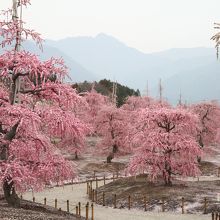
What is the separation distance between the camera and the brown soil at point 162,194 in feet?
97.2

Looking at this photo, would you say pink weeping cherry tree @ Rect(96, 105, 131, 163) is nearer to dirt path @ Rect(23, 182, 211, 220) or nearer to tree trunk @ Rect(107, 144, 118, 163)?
tree trunk @ Rect(107, 144, 118, 163)

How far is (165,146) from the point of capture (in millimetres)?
33156

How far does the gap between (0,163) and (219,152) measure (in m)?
61.2

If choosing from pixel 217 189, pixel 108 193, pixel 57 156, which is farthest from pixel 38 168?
pixel 217 189

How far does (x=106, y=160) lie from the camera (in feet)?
198

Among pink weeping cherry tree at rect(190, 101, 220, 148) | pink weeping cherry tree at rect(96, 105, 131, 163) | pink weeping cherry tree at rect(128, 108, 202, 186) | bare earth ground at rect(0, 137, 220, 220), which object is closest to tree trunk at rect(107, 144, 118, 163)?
pink weeping cherry tree at rect(96, 105, 131, 163)

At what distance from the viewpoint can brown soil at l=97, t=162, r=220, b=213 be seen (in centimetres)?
2962

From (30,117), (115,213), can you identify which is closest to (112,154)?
(115,213)

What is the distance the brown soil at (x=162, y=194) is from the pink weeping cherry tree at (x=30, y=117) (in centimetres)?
1320

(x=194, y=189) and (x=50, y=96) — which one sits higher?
(x=50, y=96)

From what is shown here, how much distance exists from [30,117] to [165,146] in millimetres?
18576

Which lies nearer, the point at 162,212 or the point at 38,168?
the point at 38,168

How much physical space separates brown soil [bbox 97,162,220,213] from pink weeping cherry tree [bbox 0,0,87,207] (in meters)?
13.2

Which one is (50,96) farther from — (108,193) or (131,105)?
(131,105)
